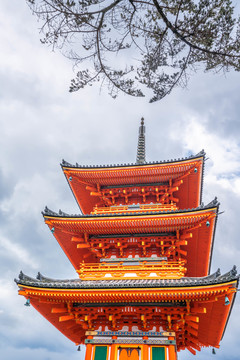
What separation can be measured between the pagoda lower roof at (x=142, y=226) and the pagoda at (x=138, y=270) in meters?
0.05

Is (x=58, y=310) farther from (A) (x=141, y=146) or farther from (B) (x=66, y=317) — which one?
(A) (x=141, y=146)

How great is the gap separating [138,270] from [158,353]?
336 centimetres

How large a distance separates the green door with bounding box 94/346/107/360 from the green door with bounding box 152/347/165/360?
5.97 feet

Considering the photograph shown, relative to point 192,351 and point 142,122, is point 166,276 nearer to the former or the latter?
point 192,351

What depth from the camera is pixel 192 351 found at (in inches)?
560

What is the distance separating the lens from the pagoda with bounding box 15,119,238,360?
11.4 metres

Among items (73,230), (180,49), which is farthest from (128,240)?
(180,49)

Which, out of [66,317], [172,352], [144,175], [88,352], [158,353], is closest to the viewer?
[172,352]

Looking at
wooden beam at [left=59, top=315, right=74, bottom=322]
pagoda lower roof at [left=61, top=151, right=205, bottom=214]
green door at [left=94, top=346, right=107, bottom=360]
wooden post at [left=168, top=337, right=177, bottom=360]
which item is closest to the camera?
wooden post at [left=168, top=337, right=177, bottom=360]

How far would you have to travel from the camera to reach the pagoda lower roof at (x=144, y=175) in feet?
54.4

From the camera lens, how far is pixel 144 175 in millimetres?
17094

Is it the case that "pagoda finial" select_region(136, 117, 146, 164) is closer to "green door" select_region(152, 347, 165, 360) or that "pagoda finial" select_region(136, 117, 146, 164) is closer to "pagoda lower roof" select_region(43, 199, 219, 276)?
"pagoda lower roof" select_region(43, 199, 219, 276)

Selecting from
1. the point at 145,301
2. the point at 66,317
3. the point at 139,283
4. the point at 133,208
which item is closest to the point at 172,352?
the point at 145,301

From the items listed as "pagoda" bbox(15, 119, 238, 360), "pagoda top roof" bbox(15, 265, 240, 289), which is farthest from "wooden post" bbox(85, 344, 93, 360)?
"pagoda top roof" bbox(15, 265, 240, 289)
